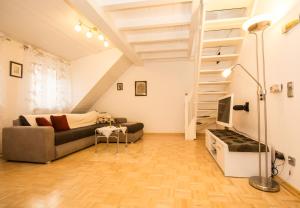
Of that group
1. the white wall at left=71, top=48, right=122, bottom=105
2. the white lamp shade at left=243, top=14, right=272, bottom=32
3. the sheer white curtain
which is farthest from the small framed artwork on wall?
the white lamp shade at left=243, top=14, right=272, bottom=32

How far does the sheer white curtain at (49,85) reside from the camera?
397 cm

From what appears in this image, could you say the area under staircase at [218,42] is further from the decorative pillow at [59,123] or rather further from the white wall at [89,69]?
the decorative pillow at [59,123]

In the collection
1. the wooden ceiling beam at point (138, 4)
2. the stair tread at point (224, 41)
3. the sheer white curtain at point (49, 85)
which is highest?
the wooden ceiling beam at point (138, 4)

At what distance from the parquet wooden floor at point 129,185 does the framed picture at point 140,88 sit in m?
2.96

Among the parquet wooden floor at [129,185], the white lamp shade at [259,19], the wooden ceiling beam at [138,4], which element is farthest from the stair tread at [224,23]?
the parquet wooden floor at [129,185]

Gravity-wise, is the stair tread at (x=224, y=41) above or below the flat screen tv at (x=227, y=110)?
above

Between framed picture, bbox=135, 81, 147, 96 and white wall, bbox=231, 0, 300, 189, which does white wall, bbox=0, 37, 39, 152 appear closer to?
framed picture, bbox=135, 81, 147, 96

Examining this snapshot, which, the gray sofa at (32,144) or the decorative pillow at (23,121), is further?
the decorative pillow at (23,121)

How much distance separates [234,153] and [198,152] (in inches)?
51.1

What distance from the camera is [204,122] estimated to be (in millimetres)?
5207

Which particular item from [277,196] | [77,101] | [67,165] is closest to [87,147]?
[67,165]

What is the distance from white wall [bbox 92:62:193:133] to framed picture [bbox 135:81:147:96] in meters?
0.10

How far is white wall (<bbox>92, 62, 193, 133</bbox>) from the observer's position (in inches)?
220

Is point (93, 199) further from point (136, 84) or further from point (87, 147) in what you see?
point (136, 84)
